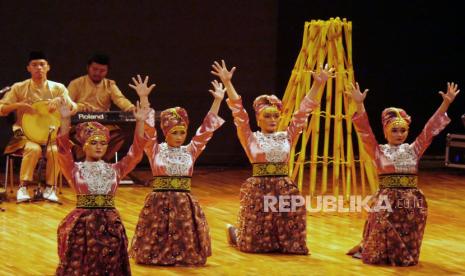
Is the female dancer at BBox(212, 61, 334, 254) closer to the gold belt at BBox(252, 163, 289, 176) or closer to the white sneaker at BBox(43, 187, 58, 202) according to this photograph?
the gold belt at BBox(252, 163, 289, 176)

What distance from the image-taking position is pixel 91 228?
5.71 metres

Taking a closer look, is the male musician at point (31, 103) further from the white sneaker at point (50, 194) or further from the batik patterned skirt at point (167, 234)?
the batik patterned skirt at point (167, 234)

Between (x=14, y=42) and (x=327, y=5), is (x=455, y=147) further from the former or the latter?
(x=14, y=42)

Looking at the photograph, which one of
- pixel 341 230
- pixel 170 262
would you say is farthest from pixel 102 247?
pixel 341 230

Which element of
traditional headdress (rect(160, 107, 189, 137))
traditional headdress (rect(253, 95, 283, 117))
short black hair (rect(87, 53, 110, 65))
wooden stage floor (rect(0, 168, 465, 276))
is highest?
short black hair (rect(87, 53, 110, 65))

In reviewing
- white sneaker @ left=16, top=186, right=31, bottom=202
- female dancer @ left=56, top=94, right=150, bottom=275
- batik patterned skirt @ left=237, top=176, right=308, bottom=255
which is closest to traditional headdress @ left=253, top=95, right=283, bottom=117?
batik patterned skirt @ left=237, top=176, right=308, bottom=255

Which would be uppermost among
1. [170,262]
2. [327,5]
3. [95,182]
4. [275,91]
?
[327,5]

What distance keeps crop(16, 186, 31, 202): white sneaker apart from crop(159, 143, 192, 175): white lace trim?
2.66 meters

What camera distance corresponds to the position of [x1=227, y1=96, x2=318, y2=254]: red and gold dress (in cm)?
685

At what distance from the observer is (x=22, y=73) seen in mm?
10516

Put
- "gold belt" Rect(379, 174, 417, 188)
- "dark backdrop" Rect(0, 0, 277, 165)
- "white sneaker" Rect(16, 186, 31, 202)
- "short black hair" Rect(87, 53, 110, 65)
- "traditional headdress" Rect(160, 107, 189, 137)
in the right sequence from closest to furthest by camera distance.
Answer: "traditional headdress" Rect(160, 107, 189, 137) < "gold belt" Rect(379, 174, 417, 188) < "white sneaker" Rect(16, 186, 31, 202) < "short black hair" Rect(87, 53, 110, 65) < "dark backdrop" Rect(0, 0, 277, 165)

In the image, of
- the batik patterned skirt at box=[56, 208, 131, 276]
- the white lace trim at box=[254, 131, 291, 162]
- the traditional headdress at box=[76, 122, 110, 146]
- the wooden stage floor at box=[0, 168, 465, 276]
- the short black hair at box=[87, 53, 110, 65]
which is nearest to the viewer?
the batik patterned skirt at box=[56, 208, 131, 276]

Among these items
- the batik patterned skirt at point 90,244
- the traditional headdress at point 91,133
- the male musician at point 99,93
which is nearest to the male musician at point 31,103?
the male musician at point 99,93

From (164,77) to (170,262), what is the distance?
16.2ft
